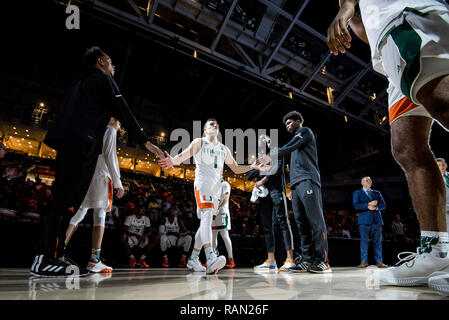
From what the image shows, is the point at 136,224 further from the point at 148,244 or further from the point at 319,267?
the point at 319,267

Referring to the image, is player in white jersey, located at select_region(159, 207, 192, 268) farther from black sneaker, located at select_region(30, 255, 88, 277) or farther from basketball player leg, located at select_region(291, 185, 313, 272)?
black sneaker, located at select_region(30, 255, 88, 277)

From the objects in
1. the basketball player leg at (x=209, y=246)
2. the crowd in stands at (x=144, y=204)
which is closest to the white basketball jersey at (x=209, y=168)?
the basketball player leg at (x=209, y=246)

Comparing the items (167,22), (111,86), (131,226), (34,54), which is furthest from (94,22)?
(111,86)

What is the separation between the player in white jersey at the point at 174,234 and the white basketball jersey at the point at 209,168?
135 inches

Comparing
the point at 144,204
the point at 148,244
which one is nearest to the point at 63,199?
the point at 148,244

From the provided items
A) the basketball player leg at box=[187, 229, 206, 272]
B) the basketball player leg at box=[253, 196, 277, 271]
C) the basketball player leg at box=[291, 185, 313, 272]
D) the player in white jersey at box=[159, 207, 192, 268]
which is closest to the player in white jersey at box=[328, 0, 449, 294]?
the basketball player leg at box=[291, 185, 313, 272]

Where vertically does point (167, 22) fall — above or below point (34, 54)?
above

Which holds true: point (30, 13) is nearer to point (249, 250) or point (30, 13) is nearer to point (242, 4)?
point (242, 4)

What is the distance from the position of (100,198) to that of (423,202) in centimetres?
290

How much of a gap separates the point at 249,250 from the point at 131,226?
2.98m

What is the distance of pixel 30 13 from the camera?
30.6 ft

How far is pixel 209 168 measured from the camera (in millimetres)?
2883

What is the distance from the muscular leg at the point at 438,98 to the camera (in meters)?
1.05

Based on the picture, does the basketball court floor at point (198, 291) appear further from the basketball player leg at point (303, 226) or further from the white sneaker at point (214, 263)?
the basketball player leg at point (303, 226)
